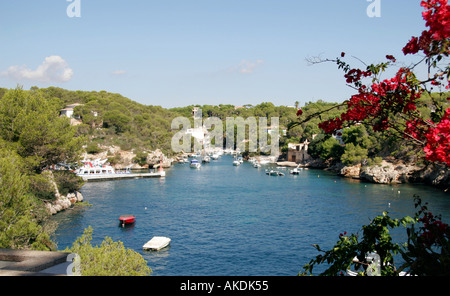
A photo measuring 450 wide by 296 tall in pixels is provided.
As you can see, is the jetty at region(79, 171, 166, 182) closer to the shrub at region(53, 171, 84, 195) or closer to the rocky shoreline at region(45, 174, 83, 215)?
the shrub at region(53, 171, 84, 195)

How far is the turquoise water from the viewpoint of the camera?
17.3m

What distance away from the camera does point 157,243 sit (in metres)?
18.6

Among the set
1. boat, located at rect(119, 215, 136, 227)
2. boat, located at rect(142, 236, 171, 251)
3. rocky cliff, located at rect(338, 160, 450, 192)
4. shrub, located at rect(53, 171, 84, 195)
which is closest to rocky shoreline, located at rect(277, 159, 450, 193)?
rocky cliff, located at rect(338, 160, 450, 192)

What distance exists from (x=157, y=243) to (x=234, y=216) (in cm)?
766

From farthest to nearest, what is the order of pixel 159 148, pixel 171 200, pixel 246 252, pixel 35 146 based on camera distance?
1. pixel 159 148
2. pixel 171 200
3. pixel 35 146
4. pixel 246 252

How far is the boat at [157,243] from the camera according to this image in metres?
18.3

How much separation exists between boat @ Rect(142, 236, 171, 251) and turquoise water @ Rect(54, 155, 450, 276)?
288mm

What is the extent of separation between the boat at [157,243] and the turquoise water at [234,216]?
11.3 inches

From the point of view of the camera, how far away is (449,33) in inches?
100

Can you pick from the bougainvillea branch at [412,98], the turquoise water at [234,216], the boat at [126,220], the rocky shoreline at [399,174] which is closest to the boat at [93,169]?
the turquoise water at [234,216]

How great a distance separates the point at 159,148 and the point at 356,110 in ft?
185
